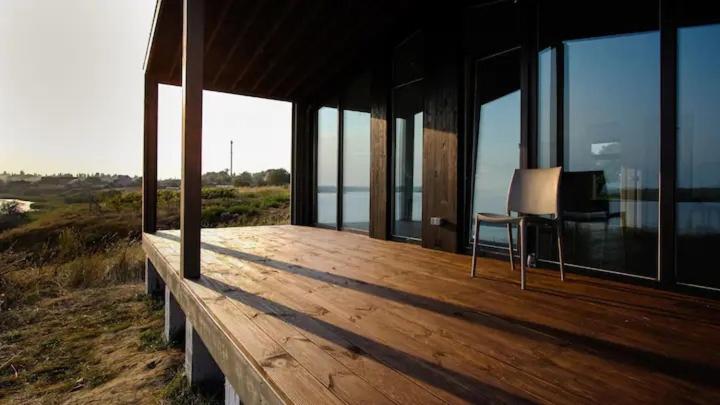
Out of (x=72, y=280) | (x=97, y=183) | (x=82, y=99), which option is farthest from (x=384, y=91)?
(x=97, y=183)

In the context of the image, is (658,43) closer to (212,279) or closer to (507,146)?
(507,146)

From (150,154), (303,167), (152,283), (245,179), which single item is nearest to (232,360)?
(152,283)

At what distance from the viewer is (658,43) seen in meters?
2.42

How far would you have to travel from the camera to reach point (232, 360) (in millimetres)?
1454

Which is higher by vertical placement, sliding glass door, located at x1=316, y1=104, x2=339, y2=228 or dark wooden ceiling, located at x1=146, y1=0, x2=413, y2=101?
dark wooden ceiling, located at x1=146, y1=0, x2=413, y2=101

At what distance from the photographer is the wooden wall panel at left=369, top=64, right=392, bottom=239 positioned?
15.6 ft

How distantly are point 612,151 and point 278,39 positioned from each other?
370 centimetres

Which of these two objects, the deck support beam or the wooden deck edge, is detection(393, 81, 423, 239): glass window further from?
the wooden deck edge

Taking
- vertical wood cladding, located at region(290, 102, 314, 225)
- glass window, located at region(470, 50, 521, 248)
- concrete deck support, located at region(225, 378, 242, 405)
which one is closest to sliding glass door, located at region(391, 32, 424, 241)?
glass window, located at region(470, 50, 521, 248)

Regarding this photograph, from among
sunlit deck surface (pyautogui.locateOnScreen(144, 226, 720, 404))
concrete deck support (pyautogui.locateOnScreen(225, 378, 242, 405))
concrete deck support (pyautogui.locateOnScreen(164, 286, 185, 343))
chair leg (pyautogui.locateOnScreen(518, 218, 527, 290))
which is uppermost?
chair leg (pyautogui.locateOnScreen(518, 218, 527, 290))

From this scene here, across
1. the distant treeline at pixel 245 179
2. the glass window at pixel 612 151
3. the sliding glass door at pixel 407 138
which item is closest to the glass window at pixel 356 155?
the sliding glass door at pixel 407 138

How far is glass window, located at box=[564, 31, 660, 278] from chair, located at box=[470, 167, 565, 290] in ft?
1.27

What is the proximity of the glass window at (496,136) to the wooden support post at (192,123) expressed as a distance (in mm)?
2436

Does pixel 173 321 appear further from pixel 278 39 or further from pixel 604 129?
pixel 604 129
